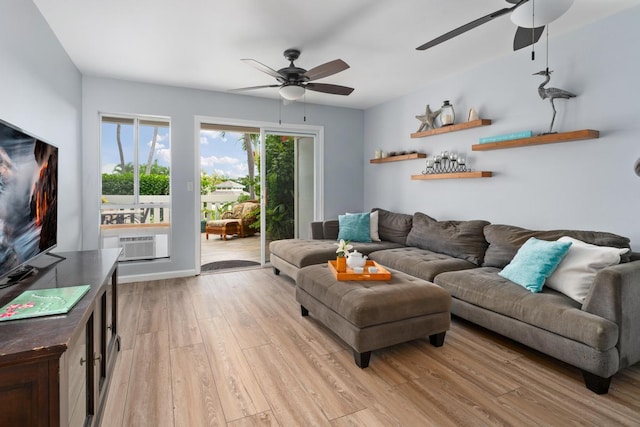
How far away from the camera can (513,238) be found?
3.16 meters

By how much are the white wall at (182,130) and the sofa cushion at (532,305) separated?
2995 millimetres

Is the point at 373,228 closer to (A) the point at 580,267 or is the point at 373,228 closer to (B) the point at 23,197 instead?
(A) the point at 580,267

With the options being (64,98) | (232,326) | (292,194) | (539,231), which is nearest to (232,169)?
(292,194)

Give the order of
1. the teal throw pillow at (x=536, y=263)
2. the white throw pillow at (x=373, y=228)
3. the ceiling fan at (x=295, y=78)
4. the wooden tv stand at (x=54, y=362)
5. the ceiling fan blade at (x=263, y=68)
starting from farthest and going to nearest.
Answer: the white throw pillow at (x=373, y=228) → the ceiling fan at (x=295, y=78) → the ceiling fan blade at (x=263, y=68) → the teal throw pillow at (x=536, y=263) → the wooden tv stand at (x=54, y=362)

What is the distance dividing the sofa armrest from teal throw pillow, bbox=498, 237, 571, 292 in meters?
0.36

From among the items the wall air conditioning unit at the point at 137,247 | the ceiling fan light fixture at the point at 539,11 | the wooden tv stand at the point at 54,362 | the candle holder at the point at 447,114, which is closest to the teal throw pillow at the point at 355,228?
the candle holder at the point at 447,114

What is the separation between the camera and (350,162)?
584 cm

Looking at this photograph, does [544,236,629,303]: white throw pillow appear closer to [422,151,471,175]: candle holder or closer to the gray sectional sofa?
the gray sectional sofa

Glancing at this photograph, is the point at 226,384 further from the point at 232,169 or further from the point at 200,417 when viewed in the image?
the point at 232,169

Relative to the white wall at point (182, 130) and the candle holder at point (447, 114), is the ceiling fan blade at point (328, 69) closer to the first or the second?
the candle holder at point (447, 114)

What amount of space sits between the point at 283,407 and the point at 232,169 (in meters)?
7.84

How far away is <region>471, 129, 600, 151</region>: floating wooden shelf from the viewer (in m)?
2.81

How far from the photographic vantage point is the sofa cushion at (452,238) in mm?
3543

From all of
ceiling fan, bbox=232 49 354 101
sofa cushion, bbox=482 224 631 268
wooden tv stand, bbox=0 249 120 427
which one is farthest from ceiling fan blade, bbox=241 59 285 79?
sofa cushion, bbox=482 224 631 268
